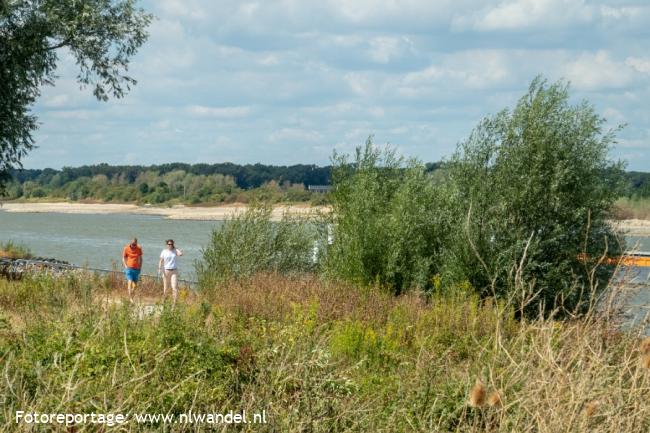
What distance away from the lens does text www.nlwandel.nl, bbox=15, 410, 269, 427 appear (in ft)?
21.3

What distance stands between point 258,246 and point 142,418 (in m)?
23.0

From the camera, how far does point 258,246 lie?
98.0ft

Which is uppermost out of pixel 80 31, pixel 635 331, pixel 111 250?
pixel 80 31

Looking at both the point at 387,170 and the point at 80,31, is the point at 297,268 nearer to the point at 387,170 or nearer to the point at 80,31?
the point at 387,170

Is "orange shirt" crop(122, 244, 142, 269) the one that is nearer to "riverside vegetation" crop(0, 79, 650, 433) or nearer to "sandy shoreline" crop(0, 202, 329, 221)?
"riverside vegetation" crop(0, 79, 650, 433)

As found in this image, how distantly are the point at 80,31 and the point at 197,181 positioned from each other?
388ft

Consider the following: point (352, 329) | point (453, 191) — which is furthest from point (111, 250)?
point (352, 329)

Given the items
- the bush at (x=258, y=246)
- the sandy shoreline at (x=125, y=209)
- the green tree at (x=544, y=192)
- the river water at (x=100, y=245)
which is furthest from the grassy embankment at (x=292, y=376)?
the sandy shoreline at (x=125, y=209)

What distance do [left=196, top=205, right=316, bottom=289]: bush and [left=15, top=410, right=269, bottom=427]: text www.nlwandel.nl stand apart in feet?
70.5

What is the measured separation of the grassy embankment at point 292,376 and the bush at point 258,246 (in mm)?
17073

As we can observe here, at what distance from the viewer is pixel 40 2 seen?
28062 millimetres

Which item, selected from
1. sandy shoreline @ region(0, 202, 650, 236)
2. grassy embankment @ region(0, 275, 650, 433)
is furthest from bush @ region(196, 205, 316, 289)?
sandy shoreline @ region(0, 202, 650, 236)

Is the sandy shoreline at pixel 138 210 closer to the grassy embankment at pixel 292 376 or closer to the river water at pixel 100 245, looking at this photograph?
the river water at pixel 100 245

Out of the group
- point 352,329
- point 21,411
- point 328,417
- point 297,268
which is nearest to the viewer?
point 21,411
